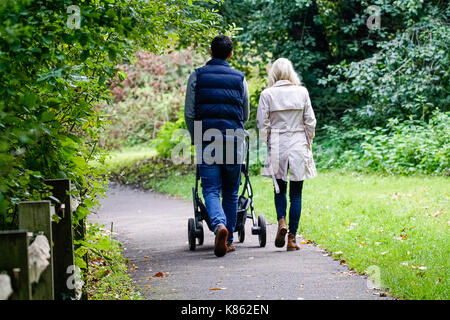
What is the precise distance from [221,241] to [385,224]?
2603mm

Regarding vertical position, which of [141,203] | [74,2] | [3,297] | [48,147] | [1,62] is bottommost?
[141,203]

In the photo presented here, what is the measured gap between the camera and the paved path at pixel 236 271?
16.3ft

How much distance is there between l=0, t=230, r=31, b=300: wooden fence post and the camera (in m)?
2.61

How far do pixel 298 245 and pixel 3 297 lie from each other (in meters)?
4.78

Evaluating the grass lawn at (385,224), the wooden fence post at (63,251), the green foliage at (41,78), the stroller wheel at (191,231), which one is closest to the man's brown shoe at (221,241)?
the stroller wheel at (191,231)

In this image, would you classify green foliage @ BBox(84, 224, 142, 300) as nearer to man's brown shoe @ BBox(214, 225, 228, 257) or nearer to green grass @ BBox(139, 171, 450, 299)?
man's brown shoe @ BBox(214, 225, 228, 257)

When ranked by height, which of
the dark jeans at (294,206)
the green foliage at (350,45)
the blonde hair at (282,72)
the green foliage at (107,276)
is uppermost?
the green foliage at (350,45)

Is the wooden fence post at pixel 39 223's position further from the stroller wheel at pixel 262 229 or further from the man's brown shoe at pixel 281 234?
the stroller wheel at pixel 262 229

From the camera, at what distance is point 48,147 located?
3.94 metres

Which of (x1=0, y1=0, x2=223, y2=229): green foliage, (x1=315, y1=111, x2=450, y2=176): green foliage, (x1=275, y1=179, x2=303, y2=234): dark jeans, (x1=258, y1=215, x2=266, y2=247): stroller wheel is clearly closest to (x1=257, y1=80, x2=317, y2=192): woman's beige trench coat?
(x1=275, y1=179, x2=303, y2=234): dark jeans

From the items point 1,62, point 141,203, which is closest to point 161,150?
point 141,203

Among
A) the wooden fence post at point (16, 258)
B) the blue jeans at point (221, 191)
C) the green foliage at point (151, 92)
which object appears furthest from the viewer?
the green foliage at point (151, 92)

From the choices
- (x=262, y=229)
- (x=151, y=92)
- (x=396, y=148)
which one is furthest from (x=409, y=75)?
(x=151, y=92)
